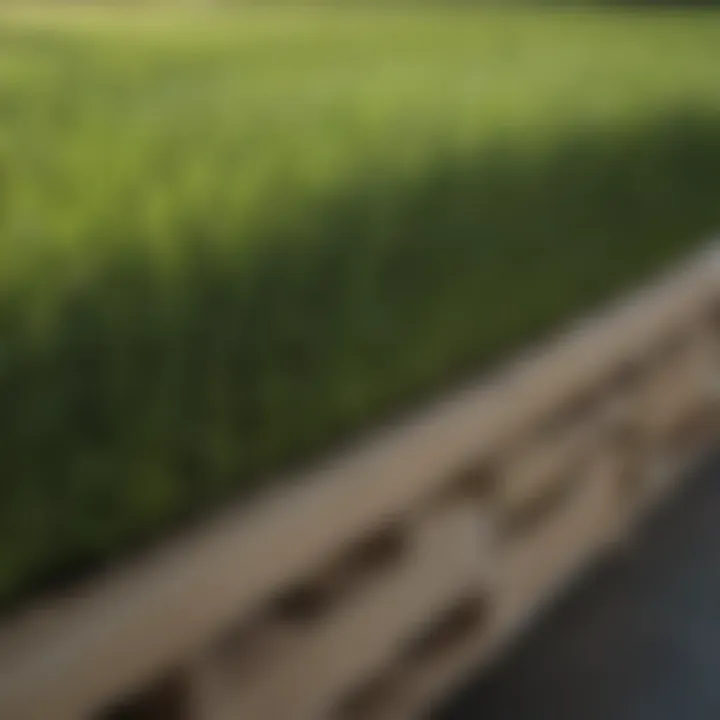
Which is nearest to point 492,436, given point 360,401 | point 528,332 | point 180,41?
point 528,332

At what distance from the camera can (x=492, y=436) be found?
0.80m

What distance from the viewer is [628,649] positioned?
40.9 inches

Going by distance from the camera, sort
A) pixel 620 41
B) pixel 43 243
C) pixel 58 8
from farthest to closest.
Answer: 1. pixel 620 41
2. pixel 58 8
3. pixel 43 243

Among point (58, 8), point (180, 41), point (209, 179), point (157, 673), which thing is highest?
point (58, 8)

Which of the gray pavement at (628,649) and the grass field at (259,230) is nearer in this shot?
the grass field at (259,230)

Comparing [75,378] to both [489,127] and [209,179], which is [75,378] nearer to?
[209,179]

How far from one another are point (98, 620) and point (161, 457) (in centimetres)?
7

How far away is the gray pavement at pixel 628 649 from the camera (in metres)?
0.95

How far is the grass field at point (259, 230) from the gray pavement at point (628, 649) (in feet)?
1.05

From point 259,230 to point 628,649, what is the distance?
2.10ft

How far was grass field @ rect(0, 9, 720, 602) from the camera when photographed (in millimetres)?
484

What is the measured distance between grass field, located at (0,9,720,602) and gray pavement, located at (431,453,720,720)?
0.32 m

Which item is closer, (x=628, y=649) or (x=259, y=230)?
(x=259, y=230)

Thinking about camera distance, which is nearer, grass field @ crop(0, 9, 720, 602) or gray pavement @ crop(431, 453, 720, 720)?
grass field @ crop(0, 9, 720, 602)
